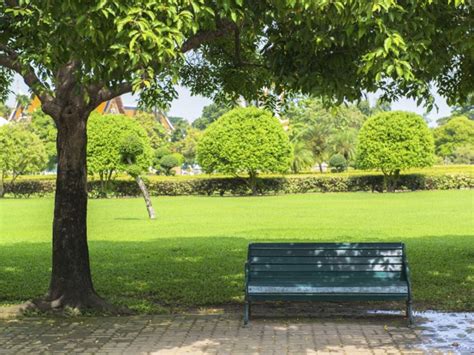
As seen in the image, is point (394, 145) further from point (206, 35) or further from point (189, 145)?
point (189, 145)

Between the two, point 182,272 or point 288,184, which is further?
point 288,184

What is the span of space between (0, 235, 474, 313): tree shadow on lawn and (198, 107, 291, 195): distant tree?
1088 inches

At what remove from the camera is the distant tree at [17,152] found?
49750mm

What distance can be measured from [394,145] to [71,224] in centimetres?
4046

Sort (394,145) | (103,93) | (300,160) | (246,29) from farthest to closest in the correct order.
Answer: (300,160) → (394,145) → (103,93) → (246,29)

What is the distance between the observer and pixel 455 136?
82.2 meters

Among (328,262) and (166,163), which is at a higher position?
(166,163)

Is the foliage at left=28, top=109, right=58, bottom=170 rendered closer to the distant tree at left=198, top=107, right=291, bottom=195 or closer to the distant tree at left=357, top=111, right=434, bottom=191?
the distant tree at left=198, top=107, right=291, bottom=195

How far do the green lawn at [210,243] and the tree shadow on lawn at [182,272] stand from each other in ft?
0.05

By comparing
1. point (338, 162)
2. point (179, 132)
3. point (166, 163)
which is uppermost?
point (179, 132)

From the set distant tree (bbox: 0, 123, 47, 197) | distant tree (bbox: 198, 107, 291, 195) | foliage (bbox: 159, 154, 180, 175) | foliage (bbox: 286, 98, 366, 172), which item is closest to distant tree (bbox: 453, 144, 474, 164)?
foliage (bbox: 286, 98, 366, 172)

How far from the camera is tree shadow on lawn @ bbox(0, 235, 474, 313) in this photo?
33.6ft

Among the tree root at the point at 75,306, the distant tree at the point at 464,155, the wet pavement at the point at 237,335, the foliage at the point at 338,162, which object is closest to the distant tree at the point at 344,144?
the foliage at the point at 338,162

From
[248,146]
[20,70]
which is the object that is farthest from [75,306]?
[248,146]
